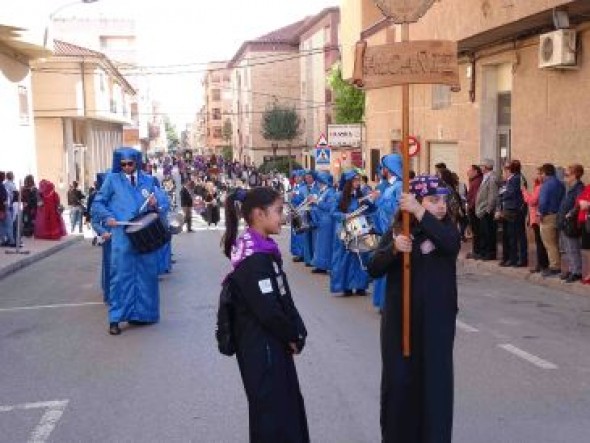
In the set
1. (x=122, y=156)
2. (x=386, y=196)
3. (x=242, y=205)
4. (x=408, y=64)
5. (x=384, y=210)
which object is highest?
(x=408, y=64)

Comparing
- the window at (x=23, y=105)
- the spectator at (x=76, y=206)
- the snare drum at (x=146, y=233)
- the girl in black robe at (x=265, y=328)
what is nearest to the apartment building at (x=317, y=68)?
the window at (x=23, y=105)

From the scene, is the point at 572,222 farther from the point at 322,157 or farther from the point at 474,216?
the point at 322,157

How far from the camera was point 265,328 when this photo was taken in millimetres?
4051

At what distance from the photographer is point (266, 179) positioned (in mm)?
42062

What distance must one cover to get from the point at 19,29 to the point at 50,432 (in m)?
18.1

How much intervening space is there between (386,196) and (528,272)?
14.9ft

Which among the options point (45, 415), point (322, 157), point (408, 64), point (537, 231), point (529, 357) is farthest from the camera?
point (322, 157)

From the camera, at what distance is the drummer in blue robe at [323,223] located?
13.4 metres

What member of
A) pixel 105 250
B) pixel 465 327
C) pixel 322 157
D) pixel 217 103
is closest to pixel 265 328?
pixel 465 327

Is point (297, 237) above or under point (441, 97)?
under

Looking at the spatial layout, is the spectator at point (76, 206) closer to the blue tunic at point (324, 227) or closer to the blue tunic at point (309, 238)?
the blue tunic at point (309, 238)

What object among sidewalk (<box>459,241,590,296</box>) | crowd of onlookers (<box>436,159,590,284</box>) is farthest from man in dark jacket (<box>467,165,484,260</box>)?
sidewalk (<box>459,241,590,296</box>)

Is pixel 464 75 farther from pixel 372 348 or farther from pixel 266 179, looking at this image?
pixel 266 179

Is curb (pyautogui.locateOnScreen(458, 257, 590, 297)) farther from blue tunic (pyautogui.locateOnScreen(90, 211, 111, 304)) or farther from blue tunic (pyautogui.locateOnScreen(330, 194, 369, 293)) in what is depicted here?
blue tunic (pyautogui.locateOnScreen(90, 211, 111, 304))
